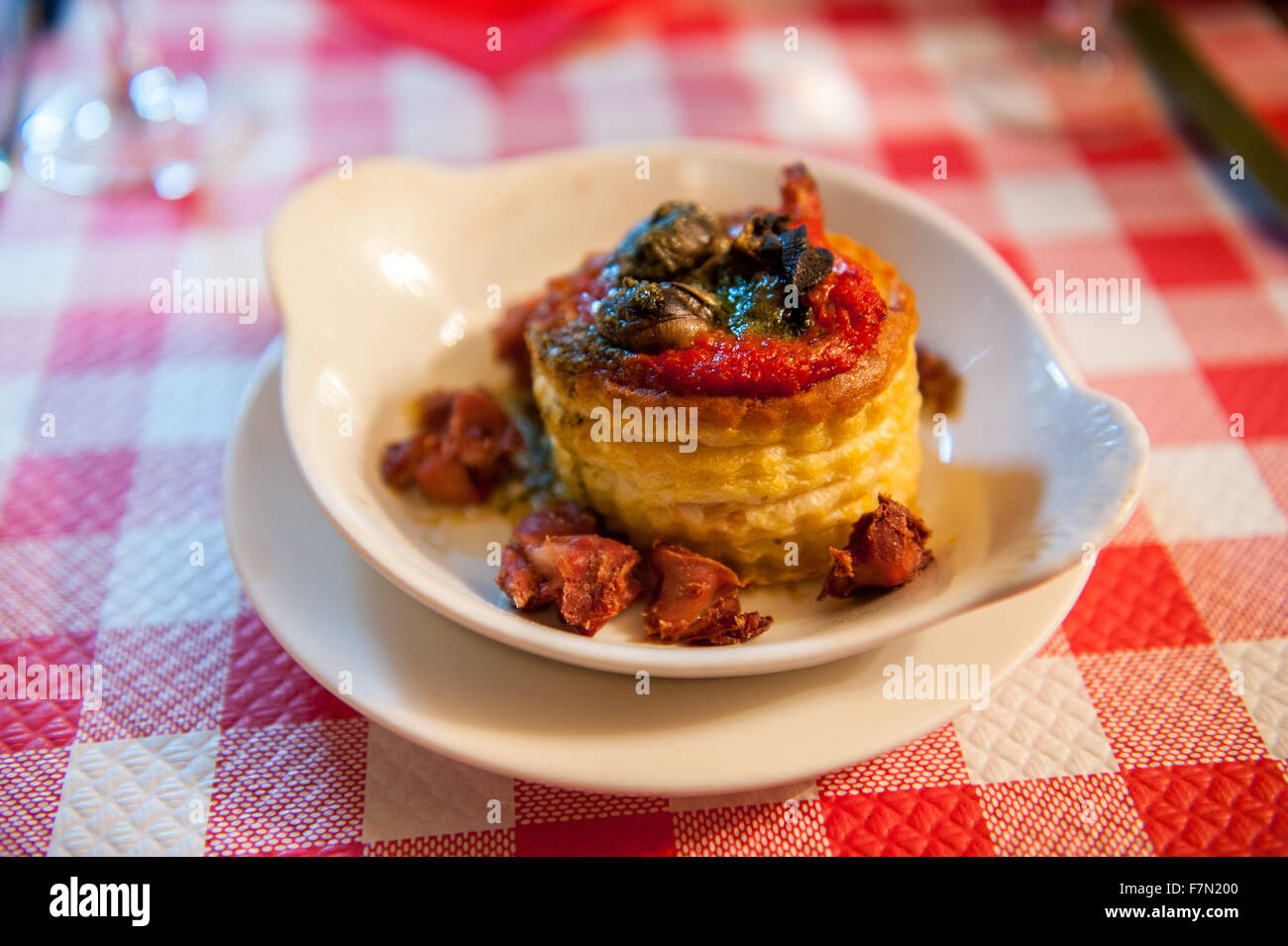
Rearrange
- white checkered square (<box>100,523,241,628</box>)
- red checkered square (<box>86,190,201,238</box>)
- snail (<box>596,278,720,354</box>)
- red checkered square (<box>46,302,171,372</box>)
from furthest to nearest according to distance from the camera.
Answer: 1. red checkered square (<box>86,190,201,238</box>)
2. red checkered square (<box>46,302,171,372</box>)
3. white checkered square (<box>100,523,241,628</box>)
4. snail (<box>596,278,720,354</box>)

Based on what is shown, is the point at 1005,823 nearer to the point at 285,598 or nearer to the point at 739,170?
the point at 285,598

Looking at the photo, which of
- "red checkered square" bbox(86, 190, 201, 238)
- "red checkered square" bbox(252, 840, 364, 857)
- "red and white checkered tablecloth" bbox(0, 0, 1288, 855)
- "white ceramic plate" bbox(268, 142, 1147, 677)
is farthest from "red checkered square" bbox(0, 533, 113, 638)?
"red checkered square" bbox(86, 190, 201, 238)

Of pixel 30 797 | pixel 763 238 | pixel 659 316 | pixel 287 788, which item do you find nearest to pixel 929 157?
pixel 763 238

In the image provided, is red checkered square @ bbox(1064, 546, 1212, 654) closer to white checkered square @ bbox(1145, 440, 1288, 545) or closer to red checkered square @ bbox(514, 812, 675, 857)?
white checkered square @ bbox(1145, 440, 1288, 545)

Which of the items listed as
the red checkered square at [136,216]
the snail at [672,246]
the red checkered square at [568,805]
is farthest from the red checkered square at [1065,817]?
the red checkered square at [136,216]

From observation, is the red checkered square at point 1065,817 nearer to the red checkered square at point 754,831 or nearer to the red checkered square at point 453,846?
the red checkered square at point 754,831

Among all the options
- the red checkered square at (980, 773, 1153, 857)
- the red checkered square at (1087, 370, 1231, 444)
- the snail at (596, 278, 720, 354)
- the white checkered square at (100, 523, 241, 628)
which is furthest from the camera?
the red checkered square at (1087, 370, 1231, 444)
